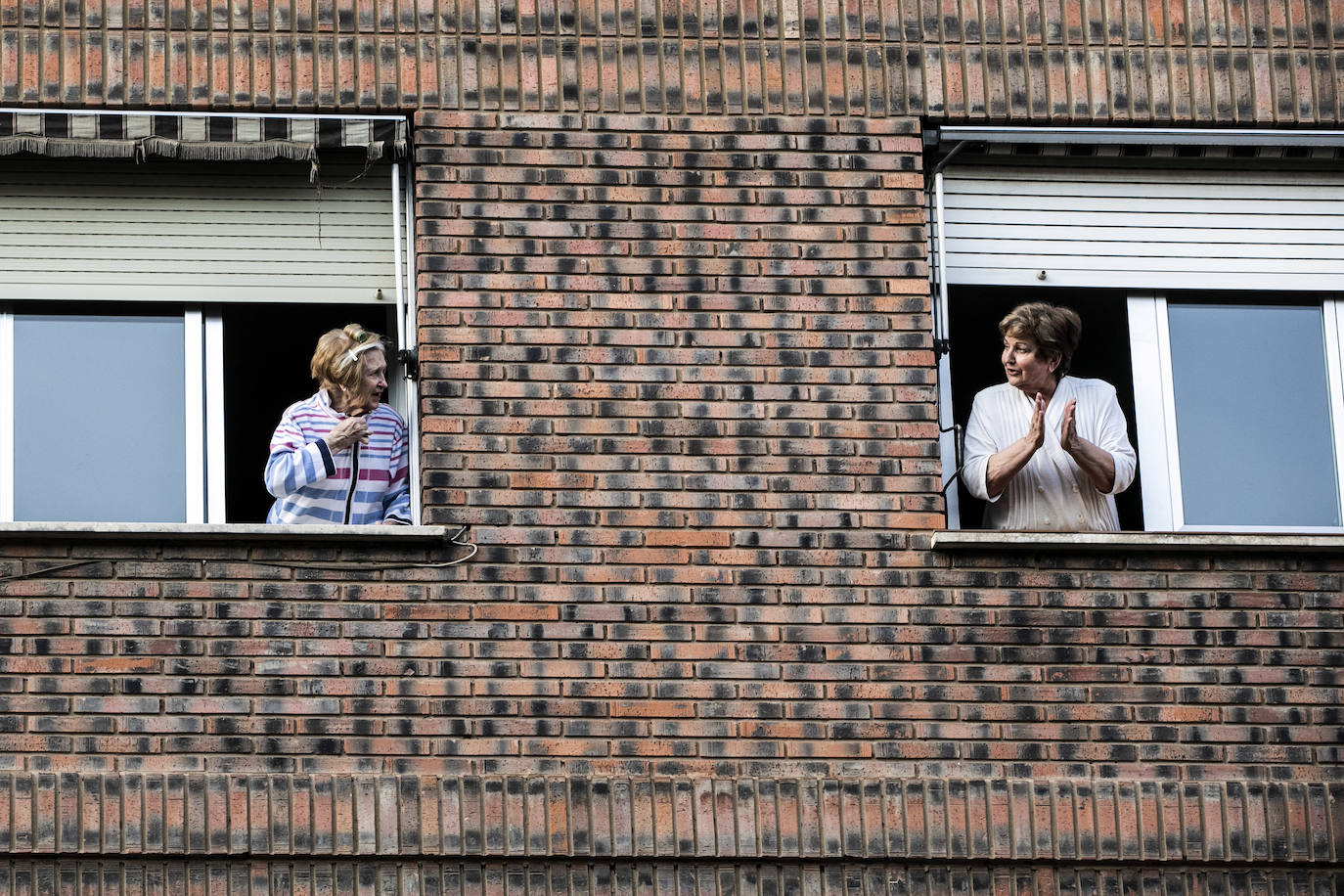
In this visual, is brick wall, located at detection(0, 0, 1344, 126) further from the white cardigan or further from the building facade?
the white cardigan

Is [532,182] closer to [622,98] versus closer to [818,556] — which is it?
[622,98]

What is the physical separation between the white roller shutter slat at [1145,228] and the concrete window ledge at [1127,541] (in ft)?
3.87

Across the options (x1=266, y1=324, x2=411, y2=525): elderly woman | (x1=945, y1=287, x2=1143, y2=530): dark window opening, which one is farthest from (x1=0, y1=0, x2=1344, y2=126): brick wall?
(x1=266, y1=324, x2=411, y2=525): elderly woman

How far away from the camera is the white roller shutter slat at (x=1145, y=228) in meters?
9.68

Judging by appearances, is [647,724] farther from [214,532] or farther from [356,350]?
[356,350]

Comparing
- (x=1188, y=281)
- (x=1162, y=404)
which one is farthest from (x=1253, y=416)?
(x=1188, y=281)

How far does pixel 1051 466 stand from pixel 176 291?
3386mm

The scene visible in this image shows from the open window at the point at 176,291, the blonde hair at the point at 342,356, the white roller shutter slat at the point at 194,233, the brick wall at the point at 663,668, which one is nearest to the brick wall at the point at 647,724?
the brick wall at the point at 663,668

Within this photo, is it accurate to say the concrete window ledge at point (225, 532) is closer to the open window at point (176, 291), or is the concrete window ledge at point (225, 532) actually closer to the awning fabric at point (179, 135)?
the open window at point (176, 291)

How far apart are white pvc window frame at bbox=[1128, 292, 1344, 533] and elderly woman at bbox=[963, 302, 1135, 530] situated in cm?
23

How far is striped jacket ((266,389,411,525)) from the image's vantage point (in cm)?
905

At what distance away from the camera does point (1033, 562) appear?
902 centimetres

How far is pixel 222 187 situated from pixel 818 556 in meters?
2.71

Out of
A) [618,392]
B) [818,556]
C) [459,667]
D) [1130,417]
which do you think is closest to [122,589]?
[459,667]
